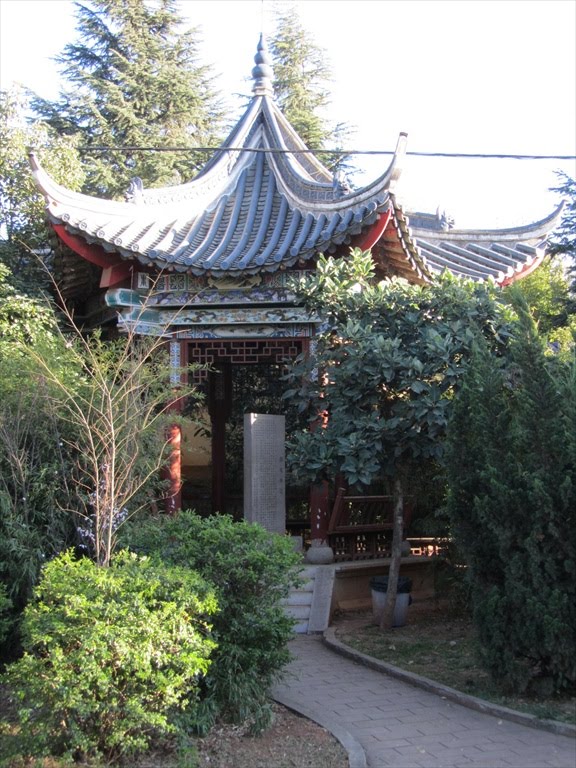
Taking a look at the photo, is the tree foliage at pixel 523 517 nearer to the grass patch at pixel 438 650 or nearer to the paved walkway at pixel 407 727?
the grass patch at pixel 438 650

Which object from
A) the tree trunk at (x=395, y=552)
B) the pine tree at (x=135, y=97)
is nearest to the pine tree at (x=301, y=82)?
the pine tree at (x=135, y=97)

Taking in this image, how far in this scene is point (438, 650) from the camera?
22.9 feet

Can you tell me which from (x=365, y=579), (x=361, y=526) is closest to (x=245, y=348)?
(x=361, y=526)

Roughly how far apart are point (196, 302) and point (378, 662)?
4382 millimetres

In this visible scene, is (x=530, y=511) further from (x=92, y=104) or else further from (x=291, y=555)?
(x=92, y=104)

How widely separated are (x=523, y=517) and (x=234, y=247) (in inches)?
205

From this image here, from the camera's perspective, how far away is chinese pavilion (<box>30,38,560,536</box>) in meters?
8.75

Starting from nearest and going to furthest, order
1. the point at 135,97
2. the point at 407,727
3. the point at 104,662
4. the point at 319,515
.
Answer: the point at 104,662, the point at 407,727, the point at 319,515, the point at 135,97

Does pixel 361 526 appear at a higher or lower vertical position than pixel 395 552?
higher

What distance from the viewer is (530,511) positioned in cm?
536

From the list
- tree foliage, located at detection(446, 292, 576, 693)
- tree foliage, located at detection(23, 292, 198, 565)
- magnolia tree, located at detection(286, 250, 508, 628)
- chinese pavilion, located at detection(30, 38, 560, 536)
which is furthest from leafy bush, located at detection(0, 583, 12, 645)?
tree foliage, located at detection(446, 292, 576, 693)

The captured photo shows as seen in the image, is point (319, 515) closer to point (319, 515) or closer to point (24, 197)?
point (319, 515)

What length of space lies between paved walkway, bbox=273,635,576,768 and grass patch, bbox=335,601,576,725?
0.22 m

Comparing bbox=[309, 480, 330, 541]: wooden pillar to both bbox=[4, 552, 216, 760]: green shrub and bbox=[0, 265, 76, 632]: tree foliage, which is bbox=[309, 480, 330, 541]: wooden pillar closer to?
bbox=[0, 265, 76, 632]: tree foliage
